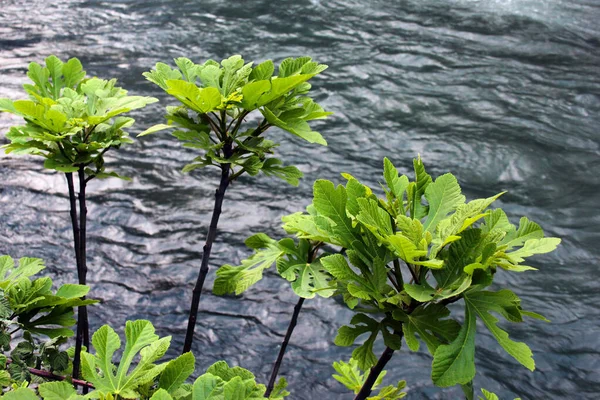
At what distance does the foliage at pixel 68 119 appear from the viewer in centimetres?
134

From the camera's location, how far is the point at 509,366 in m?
3.10

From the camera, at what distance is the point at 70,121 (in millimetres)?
1359

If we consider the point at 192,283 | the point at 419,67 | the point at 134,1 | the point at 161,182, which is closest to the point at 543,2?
the point at 419,67

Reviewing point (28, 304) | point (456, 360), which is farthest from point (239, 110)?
point (456, 360)

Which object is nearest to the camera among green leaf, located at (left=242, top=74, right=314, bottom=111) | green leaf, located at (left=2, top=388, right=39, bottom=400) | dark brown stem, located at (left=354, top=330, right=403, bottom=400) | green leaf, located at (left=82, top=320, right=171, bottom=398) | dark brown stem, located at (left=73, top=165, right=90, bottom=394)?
green leaf, located at (left=2, top=388, right=39, bottom=400)

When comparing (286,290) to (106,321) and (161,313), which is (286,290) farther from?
(106,321)

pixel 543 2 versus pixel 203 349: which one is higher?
pixel 543 2

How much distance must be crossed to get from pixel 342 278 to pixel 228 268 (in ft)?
1.21

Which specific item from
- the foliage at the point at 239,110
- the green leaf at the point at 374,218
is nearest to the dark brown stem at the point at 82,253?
the foliage at the point at 239,110

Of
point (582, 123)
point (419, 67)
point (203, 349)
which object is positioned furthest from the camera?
point (419, 67)

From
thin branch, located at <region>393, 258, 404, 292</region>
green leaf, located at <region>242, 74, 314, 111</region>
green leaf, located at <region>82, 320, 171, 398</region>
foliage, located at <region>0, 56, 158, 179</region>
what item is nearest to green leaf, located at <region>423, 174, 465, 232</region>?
thin branch, located at <region>393, 258, 404, 292</region>

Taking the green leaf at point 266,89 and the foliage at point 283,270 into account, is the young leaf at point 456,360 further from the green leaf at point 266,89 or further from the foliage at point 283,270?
the green leaf at point 266,89

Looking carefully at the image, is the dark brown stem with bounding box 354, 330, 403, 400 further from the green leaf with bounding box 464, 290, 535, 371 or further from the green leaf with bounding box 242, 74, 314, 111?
the green leaf with bounding box 242, 74, 314, 111

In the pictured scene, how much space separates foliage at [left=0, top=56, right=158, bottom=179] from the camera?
4.40ft
